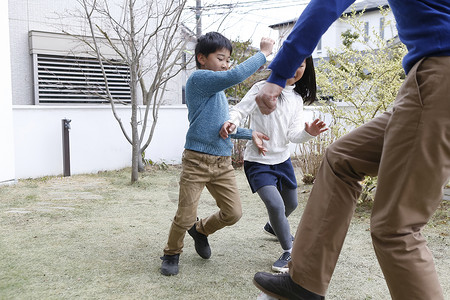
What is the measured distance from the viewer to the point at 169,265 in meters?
2.87

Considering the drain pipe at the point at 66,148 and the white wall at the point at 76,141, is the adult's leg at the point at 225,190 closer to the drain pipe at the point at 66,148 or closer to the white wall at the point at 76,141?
the drain pipe at the point at 66,148

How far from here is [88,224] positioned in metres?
4.23

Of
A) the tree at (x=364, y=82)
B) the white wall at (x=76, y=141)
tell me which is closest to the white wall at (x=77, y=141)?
the white wall at (x=76, y=141)

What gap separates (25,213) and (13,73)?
4884mm

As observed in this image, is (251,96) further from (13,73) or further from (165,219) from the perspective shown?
(13,73)

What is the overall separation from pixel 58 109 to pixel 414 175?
694 centimetres

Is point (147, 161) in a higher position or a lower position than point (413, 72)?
lower

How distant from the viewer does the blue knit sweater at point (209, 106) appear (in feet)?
9.34

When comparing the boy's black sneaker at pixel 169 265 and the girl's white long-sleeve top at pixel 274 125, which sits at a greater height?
the girl's white long-sleeve top at pixel 274 125

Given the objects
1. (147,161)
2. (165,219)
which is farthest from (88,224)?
(147,161)

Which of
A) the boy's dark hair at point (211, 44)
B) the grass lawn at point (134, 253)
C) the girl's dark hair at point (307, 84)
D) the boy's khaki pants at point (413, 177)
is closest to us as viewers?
the boy's khaki pants at point (413, 177)

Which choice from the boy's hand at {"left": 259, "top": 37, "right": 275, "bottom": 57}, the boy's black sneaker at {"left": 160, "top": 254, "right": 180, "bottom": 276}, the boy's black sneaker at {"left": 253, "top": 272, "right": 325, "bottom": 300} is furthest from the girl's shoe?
the boy's hand at {"left": 259, "top": 37, "right": 275, "bottom": 57}

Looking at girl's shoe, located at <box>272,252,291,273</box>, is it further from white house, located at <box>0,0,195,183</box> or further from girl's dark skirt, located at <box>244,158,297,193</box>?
white house, located at <box>0,0,195,183</box>

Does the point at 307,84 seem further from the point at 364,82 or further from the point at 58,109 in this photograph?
the point at 58,109
